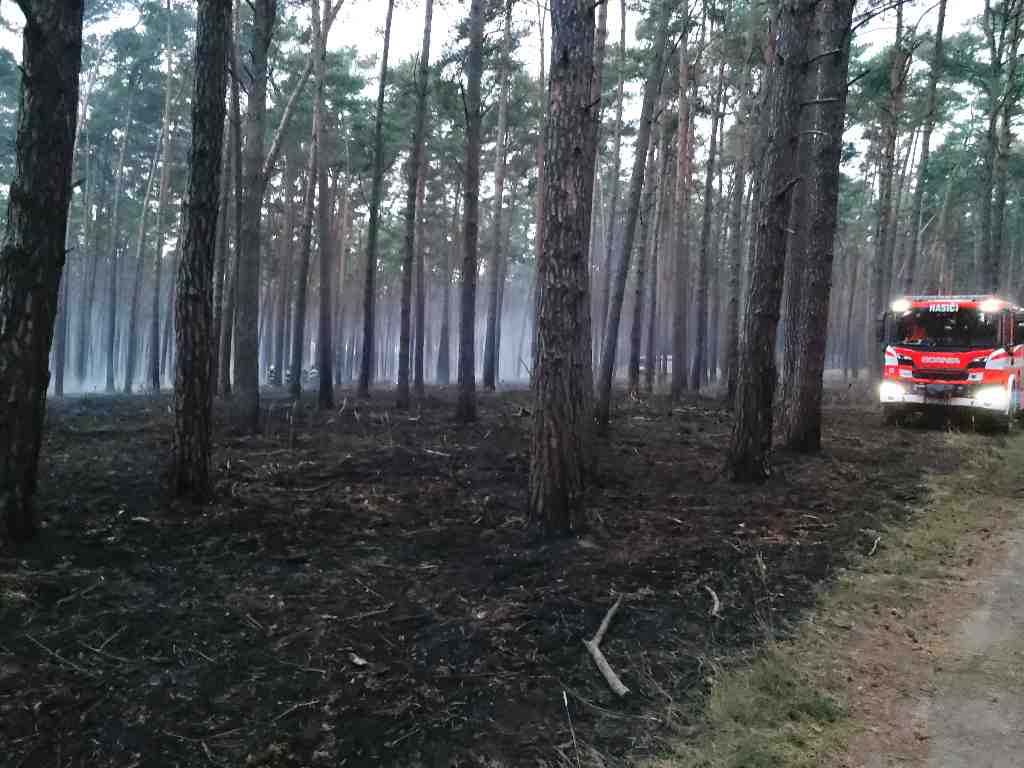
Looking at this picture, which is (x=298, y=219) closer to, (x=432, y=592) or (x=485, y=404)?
(x=485, y=404)

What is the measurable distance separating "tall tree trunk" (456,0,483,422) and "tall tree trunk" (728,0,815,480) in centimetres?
642

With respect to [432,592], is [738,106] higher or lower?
higher

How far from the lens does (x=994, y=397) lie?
45.0 ft

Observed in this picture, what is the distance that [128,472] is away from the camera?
8281 mm

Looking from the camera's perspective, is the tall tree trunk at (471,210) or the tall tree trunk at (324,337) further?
the tall tree trunk at (324,337)

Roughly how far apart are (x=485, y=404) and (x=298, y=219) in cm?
2484

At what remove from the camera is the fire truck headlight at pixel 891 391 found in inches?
584

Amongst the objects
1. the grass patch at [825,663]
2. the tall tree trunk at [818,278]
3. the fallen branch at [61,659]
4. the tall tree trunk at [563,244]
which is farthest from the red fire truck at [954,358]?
the fallen branch at [61,659]

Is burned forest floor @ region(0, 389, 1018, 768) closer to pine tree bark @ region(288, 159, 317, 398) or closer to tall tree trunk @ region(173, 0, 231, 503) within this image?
tall tree trunk @ region(173, 0, 231, 503)

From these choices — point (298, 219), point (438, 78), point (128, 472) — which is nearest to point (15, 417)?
point (128, 472)

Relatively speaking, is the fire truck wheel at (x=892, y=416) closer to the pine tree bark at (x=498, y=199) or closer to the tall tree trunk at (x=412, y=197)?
the tall tree trunk at (x=412, y=197)

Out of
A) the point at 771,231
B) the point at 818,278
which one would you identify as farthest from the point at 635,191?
the point at 771,231

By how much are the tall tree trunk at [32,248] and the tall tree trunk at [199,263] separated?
1.46 metres

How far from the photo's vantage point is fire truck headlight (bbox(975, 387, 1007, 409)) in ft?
45.0
